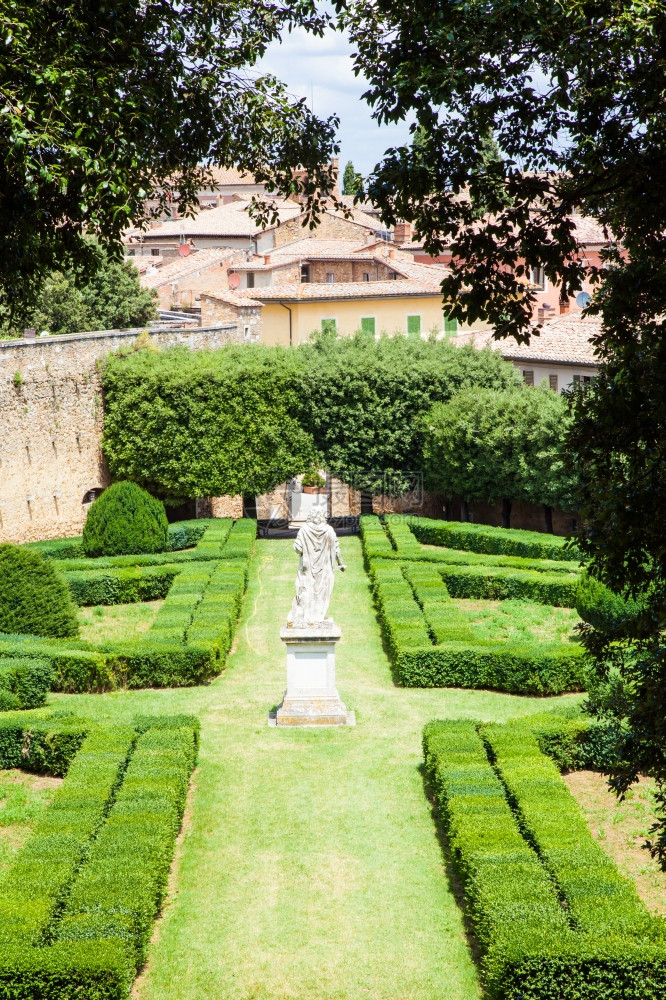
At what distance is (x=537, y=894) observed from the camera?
8773 mm

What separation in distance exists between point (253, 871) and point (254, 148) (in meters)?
7.30

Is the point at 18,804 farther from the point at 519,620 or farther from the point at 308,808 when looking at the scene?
the point at 519,620

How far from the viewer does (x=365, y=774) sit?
13.1 metres

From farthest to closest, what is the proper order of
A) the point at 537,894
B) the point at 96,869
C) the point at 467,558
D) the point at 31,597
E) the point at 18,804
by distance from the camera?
Result: the point at 467,558, the point at 31,597, the point at 18,804, the point at 96,869, the point at 537,894

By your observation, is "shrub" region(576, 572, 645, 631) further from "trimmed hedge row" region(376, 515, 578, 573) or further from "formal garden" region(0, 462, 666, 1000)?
"trimmed hedge row" region(376, 515, 578, 573)

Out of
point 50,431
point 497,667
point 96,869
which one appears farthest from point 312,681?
point 50,431

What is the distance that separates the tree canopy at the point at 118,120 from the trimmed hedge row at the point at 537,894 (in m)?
6.17

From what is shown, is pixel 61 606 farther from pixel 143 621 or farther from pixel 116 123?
pixel 116 123

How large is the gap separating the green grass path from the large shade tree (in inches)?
125

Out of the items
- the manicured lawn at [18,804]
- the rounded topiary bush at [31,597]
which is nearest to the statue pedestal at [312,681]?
the manicured lawn at [18,804]

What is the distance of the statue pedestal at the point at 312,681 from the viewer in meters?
14.9

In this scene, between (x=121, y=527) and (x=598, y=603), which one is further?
(x=121, y=527)

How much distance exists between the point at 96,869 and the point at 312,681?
6.13 meters

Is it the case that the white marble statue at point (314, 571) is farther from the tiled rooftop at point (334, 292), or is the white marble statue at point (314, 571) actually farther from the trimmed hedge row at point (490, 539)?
the tiled rooftop at point (334, 292)
